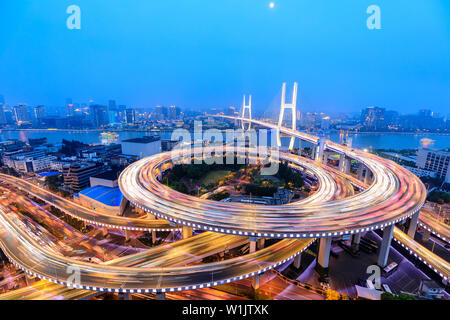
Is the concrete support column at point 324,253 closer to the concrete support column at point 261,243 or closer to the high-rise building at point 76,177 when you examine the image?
the concrete support column at point 261,243

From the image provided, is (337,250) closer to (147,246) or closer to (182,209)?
(182,209)

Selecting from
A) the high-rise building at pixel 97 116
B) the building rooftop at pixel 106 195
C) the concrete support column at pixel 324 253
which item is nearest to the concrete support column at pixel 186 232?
the concrete support column at pixel 324 253

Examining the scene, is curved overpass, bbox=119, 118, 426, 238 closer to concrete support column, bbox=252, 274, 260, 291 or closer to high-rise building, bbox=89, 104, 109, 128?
concrete support column, bbox=252, 274, 260, 291

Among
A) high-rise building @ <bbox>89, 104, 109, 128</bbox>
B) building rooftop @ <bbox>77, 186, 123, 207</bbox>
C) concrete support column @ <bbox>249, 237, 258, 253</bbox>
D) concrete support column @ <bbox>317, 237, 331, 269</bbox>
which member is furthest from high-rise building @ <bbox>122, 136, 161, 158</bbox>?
high-rise building @ <bbox>89, 104, 109, 128</bbox>

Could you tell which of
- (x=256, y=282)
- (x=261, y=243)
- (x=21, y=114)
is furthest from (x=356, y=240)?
Answer: (x=21, y=114)

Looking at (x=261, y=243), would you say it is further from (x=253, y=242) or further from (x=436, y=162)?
(x=436, y=162)

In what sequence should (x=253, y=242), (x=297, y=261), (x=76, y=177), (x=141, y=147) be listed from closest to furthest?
1. (x=253, y=242)
2. (x=297, y=261)
3. (x=76, y=177)
4. (x=141, y=147)
